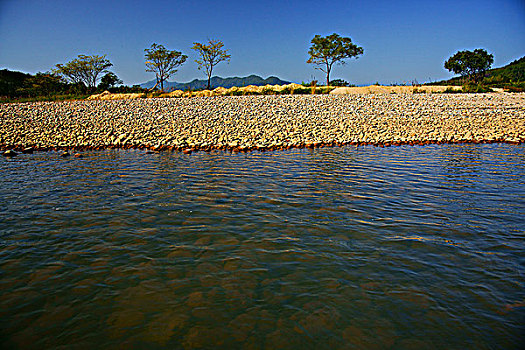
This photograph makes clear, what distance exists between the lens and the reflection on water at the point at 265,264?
2666mm

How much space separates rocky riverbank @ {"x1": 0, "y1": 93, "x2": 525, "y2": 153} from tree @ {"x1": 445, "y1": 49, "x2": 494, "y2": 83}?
4477cm

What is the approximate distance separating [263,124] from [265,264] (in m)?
12.6

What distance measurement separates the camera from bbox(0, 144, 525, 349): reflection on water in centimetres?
267

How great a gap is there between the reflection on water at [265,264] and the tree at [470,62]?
65967 millimetres

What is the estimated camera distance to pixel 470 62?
5841cm

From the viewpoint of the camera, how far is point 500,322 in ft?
8.89

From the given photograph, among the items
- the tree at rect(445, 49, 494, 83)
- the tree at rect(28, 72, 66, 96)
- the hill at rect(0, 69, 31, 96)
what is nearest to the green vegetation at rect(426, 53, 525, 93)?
the tree at rect(445, 49, 494, 83)

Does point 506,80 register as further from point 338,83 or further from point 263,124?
point 263,124

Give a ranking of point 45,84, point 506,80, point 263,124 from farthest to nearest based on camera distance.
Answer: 1. point 45,84
2. point 506,80
3. point 263,124

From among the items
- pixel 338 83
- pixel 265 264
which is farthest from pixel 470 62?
pixel 265 264

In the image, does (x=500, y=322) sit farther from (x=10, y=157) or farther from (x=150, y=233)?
(x=10, y=157)

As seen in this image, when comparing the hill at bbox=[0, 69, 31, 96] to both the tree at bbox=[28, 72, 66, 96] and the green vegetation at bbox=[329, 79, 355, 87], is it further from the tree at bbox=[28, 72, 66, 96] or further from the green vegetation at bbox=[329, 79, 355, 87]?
the green vegetation at bbox=[329, 79, 355, 87]

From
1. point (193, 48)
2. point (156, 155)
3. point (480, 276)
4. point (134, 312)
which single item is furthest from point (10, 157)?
point (193, 48)

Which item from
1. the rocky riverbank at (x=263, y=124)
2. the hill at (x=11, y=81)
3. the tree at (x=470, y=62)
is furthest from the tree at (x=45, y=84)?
the tree at (x=470, y=62)
